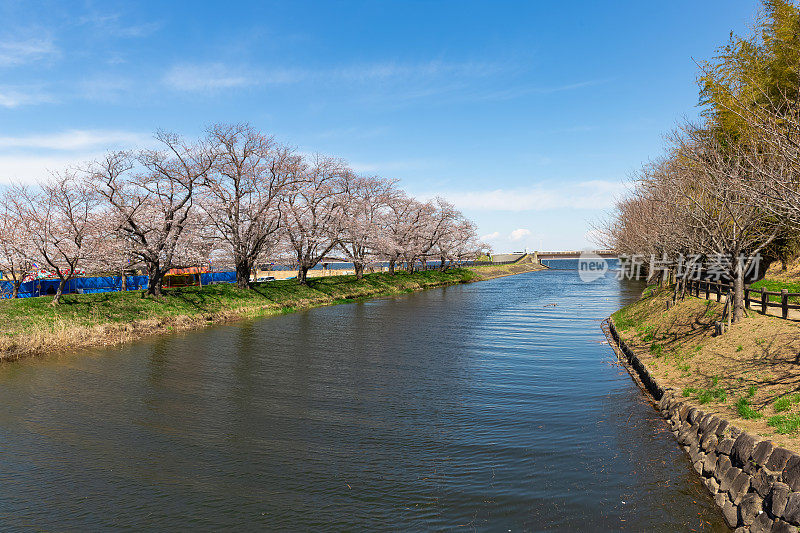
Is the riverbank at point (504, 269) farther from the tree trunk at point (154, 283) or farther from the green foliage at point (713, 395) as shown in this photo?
the green foliage at point (713, 395)

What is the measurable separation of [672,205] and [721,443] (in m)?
16.2

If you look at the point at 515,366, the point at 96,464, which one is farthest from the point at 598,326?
the point at 96,464

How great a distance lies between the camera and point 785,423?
981 centimetres

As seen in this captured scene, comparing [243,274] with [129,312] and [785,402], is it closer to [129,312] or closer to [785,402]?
[129,312]

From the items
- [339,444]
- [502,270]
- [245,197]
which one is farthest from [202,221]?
[502,270]

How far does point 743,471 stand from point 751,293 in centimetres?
1502

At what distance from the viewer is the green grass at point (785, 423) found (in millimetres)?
9547

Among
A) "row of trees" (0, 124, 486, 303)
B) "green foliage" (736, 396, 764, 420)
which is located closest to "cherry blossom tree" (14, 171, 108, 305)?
"row of trees" (0, 124, 486, 303)

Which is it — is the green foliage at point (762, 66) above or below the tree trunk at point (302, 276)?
above

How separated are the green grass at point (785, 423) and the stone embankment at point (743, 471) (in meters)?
0.59

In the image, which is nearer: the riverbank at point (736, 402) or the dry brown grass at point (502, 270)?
the riverbank at point (736, 402)

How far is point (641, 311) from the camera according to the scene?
1186 inches

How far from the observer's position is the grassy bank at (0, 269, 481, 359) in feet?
80.4

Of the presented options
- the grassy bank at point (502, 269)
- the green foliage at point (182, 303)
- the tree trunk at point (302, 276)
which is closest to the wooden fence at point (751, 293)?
the green foliage at point (182, 303)
